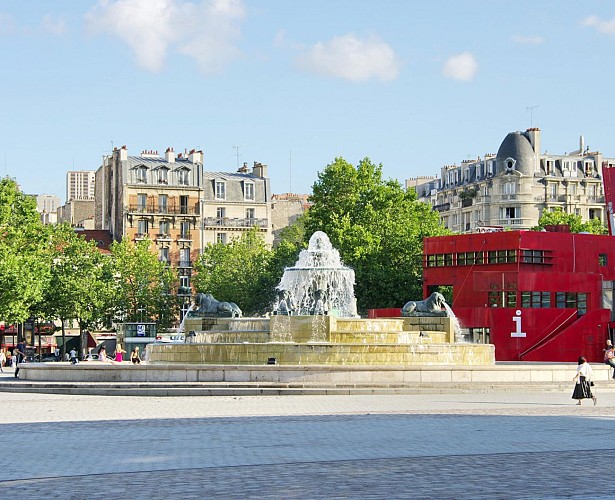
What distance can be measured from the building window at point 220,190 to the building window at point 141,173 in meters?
7.32

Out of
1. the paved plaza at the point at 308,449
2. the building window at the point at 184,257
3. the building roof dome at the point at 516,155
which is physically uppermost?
the building roof dome at the point at 516,155

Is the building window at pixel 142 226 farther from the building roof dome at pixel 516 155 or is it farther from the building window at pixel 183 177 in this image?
the building roof dome at pixel 516 155

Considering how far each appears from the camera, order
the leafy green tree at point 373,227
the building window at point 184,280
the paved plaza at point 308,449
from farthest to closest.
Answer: the building window at point 184,280 → the leafy green tree at point 373,227 → the paved plaza at point 308,449

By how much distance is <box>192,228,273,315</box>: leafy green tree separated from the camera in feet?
249

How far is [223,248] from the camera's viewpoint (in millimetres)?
86375

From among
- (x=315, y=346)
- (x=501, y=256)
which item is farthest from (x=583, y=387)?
(x=501, y=256)

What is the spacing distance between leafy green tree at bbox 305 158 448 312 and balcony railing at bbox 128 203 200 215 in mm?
18223

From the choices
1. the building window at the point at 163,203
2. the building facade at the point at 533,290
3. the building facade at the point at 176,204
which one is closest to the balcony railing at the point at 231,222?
the building facade at the point at 176,204

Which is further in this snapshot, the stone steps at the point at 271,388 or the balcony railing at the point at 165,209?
the balcony railing at the point at 165,209

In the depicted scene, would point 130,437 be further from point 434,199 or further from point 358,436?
point 434,199

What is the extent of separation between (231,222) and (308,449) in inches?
3242

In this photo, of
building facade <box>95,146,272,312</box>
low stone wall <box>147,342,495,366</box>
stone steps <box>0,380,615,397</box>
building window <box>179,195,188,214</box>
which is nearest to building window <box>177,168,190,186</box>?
building facade <box>95,146,272,312</box>

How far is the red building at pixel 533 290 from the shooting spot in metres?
53.8

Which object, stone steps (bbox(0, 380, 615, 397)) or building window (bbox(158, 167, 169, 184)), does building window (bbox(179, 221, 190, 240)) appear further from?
stone steps (bbox(0, 380, 615, 397))
